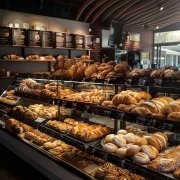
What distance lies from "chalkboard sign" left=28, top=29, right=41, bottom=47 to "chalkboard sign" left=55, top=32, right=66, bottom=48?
606mm

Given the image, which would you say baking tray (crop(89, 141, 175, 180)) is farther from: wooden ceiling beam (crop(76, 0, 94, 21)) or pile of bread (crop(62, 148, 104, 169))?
wooden ceiling beam (crop(76, 0, 94, 21))

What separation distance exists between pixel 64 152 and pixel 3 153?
1.74 meters

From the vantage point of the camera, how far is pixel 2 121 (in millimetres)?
4227

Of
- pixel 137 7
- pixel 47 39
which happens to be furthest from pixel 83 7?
pixel 137 7

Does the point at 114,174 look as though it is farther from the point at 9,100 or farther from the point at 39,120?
the point at 9,100

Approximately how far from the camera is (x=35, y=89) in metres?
3.55

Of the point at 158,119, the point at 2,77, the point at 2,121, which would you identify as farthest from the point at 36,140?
the point at 2,77

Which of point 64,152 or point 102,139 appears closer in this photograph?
point 102,139

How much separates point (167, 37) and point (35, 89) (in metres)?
9.36

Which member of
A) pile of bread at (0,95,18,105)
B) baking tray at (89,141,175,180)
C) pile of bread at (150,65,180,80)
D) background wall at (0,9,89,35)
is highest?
background wall at (0,9,89,35)

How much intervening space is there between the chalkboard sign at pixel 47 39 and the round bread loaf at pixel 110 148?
17.5 feet

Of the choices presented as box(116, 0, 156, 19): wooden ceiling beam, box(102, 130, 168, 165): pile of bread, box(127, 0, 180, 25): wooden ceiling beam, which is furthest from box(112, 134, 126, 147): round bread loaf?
box(127, 0, 180, 25): wooden ceiling beam

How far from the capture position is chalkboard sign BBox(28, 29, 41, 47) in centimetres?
657

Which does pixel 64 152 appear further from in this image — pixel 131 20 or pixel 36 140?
pixel 131 20
